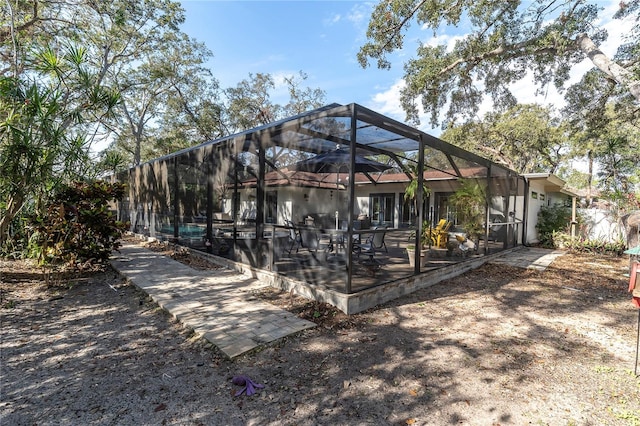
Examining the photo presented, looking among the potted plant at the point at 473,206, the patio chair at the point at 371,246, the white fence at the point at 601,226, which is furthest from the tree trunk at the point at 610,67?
the patio chair at the point at 371,246

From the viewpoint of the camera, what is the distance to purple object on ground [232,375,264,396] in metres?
2.39

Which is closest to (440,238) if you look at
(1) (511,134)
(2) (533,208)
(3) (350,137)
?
(3) (350,137)

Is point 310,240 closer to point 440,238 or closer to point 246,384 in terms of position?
point 246,384

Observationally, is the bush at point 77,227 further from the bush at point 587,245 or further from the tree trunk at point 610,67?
the bush at point 587,245

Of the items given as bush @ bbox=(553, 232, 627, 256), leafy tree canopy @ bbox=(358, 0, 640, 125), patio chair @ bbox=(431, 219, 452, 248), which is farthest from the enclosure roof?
Result: bush @ bbox=(553, 232, 627, 256)

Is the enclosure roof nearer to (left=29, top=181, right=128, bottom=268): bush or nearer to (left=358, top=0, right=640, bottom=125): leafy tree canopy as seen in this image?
(left=29, top=181, right=128, bottom=268): bush

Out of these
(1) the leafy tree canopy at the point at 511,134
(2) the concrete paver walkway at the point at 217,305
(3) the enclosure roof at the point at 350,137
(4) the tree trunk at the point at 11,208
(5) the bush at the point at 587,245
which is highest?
(1) the leafy tree canopy at the point at 511,134

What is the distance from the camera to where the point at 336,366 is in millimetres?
2816

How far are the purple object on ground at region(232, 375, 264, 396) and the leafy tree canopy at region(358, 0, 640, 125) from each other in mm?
9458

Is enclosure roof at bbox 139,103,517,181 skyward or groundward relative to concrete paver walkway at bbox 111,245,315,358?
skyward

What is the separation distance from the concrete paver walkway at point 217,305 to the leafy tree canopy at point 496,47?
8.88m

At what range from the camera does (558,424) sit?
6.82ft

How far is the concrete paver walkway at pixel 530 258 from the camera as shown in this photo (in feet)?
25.7

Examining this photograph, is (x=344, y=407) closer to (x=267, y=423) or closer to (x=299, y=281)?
(x=267, y=423)
